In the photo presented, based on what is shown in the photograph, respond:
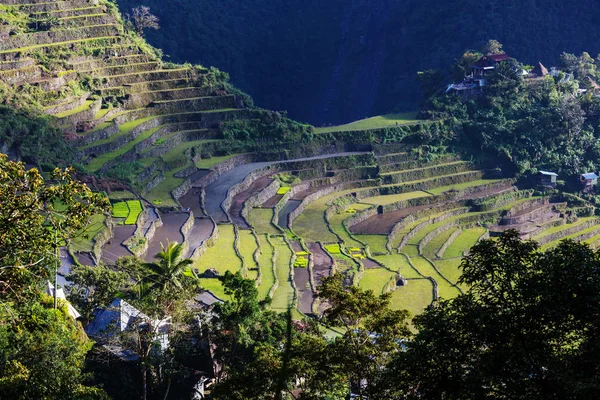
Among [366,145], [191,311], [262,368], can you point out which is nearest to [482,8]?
[366,145]

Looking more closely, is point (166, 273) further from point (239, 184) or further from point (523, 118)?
point (523, 118)

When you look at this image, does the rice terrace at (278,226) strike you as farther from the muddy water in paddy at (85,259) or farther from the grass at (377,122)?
the grass at (377,122)

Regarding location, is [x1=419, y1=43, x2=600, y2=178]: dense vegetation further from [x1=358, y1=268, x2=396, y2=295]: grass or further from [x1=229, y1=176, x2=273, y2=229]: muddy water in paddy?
[x1=358, y1=268, x2=396, y2=295]: grass

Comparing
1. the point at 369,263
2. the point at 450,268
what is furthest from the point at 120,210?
the point at 450,268

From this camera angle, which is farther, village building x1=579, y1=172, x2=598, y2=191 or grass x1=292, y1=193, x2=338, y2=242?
village building x1=579, y1=172, x2=598, y2=191

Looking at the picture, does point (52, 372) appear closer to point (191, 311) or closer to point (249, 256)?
point (191, 311)

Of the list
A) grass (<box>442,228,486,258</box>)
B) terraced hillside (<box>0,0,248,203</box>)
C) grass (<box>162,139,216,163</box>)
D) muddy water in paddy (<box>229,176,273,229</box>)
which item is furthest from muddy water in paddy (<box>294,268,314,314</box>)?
grass (<box>162,139,216,163</box>)
